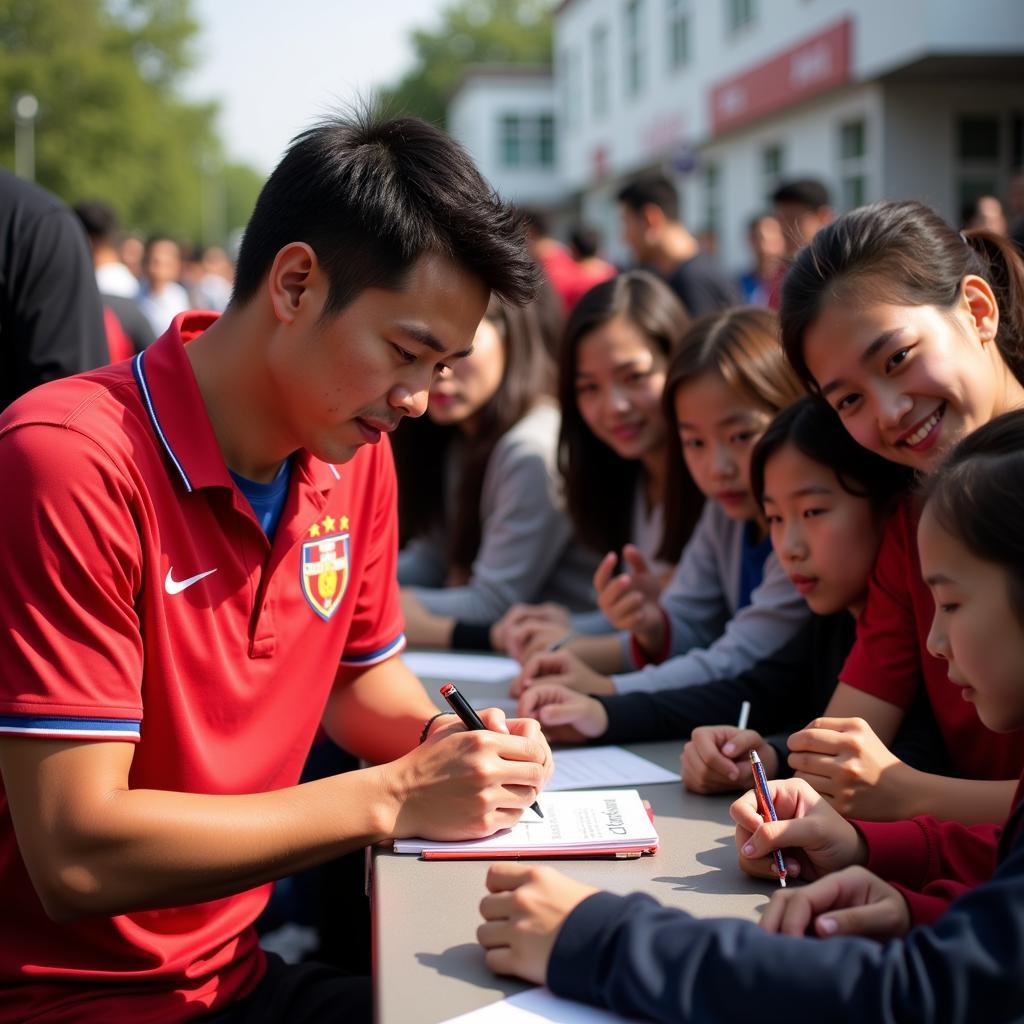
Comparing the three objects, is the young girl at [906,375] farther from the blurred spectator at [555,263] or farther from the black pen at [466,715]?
the blurred spectator at [555,263]

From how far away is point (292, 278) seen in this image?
1.51 metres

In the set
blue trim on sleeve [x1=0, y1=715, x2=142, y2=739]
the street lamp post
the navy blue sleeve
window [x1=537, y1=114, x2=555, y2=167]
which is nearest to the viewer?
the navy blue sleeve

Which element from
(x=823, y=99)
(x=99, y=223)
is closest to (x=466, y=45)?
(x=823, y=99)

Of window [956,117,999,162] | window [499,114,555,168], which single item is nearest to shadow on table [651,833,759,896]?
window [956,117,999,162]

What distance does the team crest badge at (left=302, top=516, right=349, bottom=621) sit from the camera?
1.70 meters

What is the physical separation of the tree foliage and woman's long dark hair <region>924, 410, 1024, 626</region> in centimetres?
3050

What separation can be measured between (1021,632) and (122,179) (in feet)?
112

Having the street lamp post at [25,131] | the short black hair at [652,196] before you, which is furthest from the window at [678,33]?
the street lamp post at [25,131]

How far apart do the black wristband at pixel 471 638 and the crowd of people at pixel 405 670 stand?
64 centimetres

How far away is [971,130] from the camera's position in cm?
1171

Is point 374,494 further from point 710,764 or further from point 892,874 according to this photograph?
point 892,874

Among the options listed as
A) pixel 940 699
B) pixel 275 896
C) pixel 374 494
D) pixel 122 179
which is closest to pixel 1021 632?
pixel 940 699

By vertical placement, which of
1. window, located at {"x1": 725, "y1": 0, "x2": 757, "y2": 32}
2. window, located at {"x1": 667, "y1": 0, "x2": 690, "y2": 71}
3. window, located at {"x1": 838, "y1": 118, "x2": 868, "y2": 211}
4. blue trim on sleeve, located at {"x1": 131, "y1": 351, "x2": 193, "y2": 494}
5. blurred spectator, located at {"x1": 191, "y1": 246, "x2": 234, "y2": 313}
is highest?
window, located at {"x1": 667, "y1": 0, "x2": 690, "y2": 71}

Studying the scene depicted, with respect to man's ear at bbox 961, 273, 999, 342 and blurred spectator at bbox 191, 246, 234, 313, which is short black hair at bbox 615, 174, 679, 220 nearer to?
man's ear at bbox 961, 273, 999, 342
